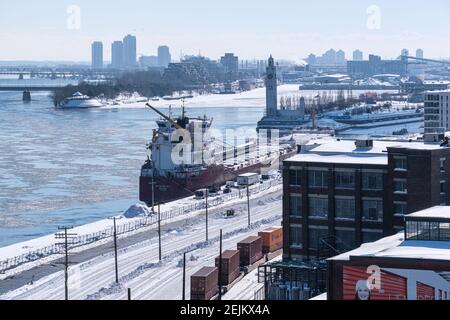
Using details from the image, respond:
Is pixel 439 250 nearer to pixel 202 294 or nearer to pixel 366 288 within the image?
pixel 366 288

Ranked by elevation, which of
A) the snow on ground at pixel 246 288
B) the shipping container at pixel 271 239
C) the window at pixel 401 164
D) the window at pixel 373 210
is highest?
the window at pixel 401 164

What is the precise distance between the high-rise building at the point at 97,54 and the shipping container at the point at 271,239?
2413 inches

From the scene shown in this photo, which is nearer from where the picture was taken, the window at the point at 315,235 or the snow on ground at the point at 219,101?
the window at the point at 315,235

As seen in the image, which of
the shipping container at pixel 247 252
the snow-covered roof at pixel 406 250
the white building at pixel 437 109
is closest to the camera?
the snow-covered roof at pixel 406 250

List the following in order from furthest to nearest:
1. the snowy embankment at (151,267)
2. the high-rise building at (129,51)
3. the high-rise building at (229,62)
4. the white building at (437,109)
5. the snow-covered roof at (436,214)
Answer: the high-rise building at (229,62)
the high-rise building at (129,51)
the white building at (437,109)
the snowy embankment at (151,267)
the snow-covered roof at (436,214)

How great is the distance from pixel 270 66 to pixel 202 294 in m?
24.3

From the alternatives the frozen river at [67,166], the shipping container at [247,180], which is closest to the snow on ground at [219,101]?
the frozen river at [67,166]

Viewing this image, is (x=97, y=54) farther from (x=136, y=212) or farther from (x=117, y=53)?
(x=136, y=212)

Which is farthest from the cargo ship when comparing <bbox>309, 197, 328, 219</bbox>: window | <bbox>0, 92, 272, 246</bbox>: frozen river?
<bbox>309, 197, 328, 219</bbox>: window

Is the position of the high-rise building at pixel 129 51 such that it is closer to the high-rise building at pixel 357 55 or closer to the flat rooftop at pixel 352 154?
the high-rise building at pixel 357 55

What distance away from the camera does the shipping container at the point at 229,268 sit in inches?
256

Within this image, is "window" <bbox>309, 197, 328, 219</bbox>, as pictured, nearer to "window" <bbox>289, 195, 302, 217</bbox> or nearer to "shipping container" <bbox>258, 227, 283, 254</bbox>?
"window" <bbox>289, 195, 302, 217</bbox>

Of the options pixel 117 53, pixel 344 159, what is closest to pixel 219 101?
pixel 117 53

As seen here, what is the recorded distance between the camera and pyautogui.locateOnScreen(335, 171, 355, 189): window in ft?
21.8
